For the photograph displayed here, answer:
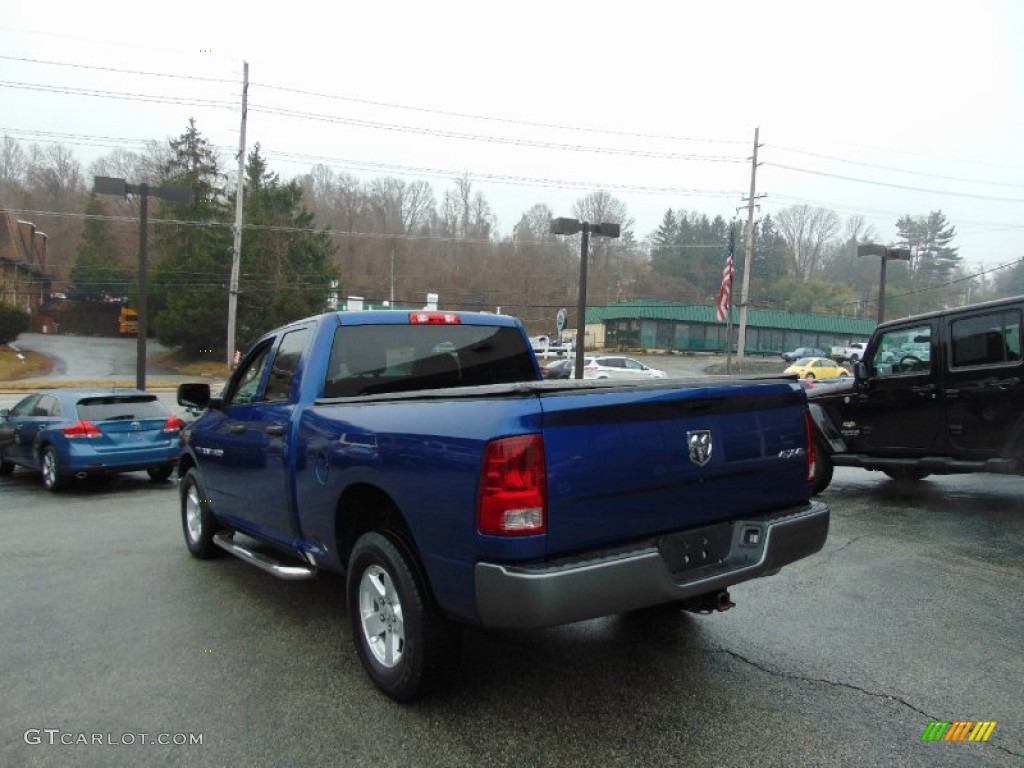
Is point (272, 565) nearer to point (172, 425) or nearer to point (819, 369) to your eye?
point (172, 425)

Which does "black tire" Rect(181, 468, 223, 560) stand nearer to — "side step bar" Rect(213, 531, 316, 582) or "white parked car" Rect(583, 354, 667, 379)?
"side step bar" Rect(213, 531, 316, 582)

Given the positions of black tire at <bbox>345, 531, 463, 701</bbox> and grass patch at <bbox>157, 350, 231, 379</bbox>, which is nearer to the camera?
black tire at <bbox>345, 531, 463, 701</bbox>

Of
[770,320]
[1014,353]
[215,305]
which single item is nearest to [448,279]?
[215,305]

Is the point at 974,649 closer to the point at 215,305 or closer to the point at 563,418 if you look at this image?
the point at 563,418

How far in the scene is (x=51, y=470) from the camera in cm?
1006

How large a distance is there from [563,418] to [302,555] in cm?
222

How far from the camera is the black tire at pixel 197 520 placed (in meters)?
5.81

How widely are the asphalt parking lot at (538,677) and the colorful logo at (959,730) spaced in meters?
0.04

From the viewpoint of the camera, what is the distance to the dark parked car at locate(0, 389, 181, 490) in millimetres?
9852

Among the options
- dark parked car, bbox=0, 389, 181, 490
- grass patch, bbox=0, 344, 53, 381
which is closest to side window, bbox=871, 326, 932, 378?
dark parked car, bbox=0, 389, 181, 490

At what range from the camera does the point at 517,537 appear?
279 centimetres

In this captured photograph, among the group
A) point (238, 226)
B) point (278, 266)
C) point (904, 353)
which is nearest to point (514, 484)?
point (904, 353)

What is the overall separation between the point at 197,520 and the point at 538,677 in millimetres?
3702

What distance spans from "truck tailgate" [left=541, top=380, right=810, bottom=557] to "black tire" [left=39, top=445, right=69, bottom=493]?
30.9ft
